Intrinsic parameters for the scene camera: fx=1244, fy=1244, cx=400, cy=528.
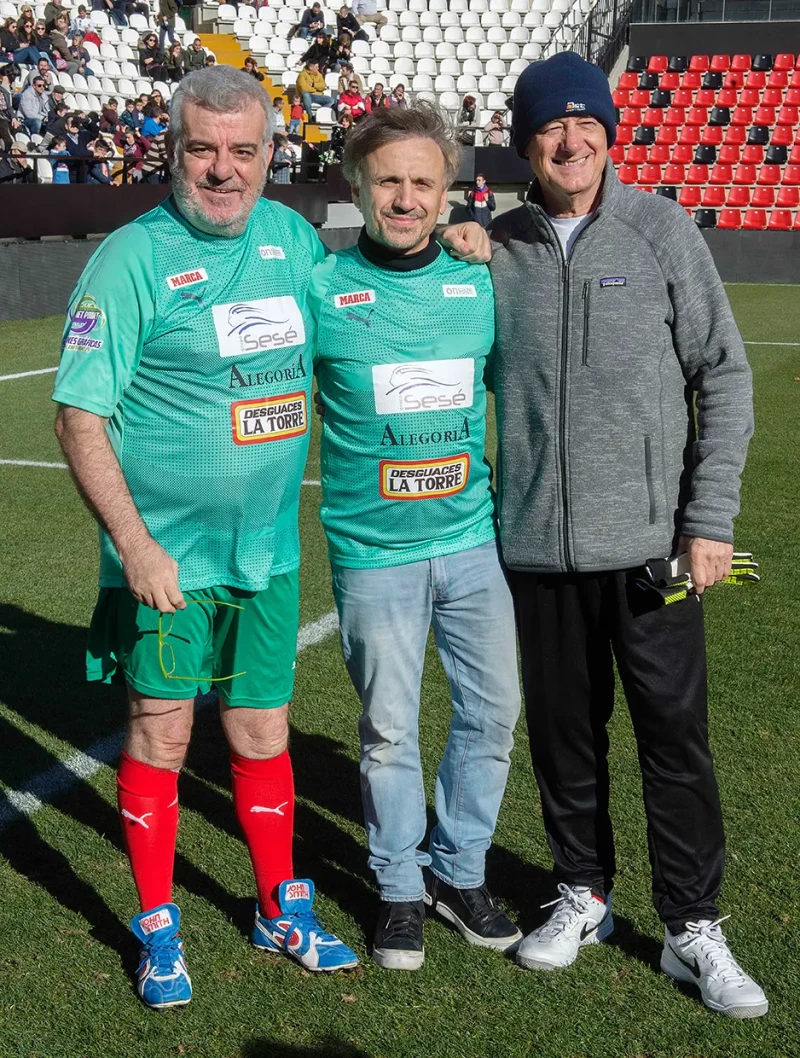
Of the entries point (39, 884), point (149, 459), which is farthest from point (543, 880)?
point (149, 459)

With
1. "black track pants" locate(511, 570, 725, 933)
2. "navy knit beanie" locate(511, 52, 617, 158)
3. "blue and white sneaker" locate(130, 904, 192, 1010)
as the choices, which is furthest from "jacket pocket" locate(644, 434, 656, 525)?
"blue and white sneaker" locate(130, 904, 192, 1010)

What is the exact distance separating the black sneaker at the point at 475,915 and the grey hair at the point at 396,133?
1742 mm

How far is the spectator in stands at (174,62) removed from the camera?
76.0 feet

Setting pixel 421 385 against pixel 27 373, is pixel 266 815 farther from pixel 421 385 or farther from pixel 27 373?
pixel 27 373

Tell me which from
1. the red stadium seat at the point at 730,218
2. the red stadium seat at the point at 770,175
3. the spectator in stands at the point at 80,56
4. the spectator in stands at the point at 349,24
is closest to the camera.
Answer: the spectator in stands at the point at 80,56

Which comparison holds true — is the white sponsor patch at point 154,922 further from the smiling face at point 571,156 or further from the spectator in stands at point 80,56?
the spectator in stands at point 80,56

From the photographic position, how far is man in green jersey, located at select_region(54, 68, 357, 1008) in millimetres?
2637

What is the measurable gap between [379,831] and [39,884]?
1.02 m

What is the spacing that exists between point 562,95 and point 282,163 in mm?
17029

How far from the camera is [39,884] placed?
11.1ft

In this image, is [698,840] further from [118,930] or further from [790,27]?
[790,27]

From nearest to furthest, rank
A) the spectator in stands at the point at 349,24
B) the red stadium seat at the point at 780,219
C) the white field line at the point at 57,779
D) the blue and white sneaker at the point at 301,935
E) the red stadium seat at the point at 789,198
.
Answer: the blue and white sneaker at the point at 301,935 < the white field line at the point at 57,779 < the red stadium seat at the point at 780,219 < the red stadium seat at the point at 789,198 < the spectator in stands at the point at 349,24

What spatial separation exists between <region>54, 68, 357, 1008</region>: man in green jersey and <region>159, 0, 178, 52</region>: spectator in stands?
23585mm

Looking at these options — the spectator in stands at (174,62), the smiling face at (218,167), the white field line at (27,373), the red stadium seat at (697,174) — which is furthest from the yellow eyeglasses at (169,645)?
A: the red stadium seat at (697,174)
